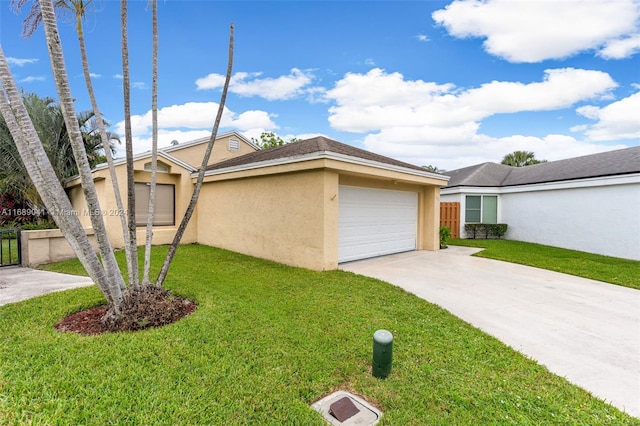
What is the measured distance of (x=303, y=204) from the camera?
8852 millimetres

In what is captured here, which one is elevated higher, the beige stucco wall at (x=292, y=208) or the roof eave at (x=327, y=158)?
the roof eave at (x=327, y=158)

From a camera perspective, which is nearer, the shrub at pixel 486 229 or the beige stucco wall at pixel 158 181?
the beige stucco wall at pixel 158 181

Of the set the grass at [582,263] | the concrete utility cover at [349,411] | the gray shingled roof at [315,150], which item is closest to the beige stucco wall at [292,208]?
the gray shingled roof at [315,150]

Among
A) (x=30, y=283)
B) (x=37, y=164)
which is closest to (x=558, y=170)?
(x=37, y=164)

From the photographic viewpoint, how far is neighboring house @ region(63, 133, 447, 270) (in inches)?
336

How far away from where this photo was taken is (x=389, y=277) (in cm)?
809

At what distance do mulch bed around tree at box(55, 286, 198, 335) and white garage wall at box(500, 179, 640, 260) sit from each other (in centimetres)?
1681

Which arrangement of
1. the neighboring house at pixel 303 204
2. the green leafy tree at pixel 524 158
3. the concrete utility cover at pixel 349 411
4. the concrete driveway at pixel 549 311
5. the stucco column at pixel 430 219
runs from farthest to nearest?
1. the green leafy tree at pixel 524 158
2. the stucco column at pixel 430 219
3. the neighboring house at pixel 303 204
4. the concrete driveway at pixel 549 311
5. the concrete utility cover at pixel 349 411

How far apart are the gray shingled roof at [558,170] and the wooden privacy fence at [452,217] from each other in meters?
1.60

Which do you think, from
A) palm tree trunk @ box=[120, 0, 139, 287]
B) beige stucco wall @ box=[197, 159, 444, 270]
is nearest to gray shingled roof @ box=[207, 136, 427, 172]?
beige stucco wall @ box=[197, 159, 444, 270]

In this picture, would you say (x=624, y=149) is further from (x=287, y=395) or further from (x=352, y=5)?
(x=287, y=395)

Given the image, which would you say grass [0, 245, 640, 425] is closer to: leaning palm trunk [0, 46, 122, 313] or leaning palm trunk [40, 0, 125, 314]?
leaning palm trunk [40, 0, 125, 314]

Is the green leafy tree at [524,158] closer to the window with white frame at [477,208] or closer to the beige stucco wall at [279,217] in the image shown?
the window with white frame at [477,208]

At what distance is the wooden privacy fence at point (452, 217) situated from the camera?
18078 millimetres
